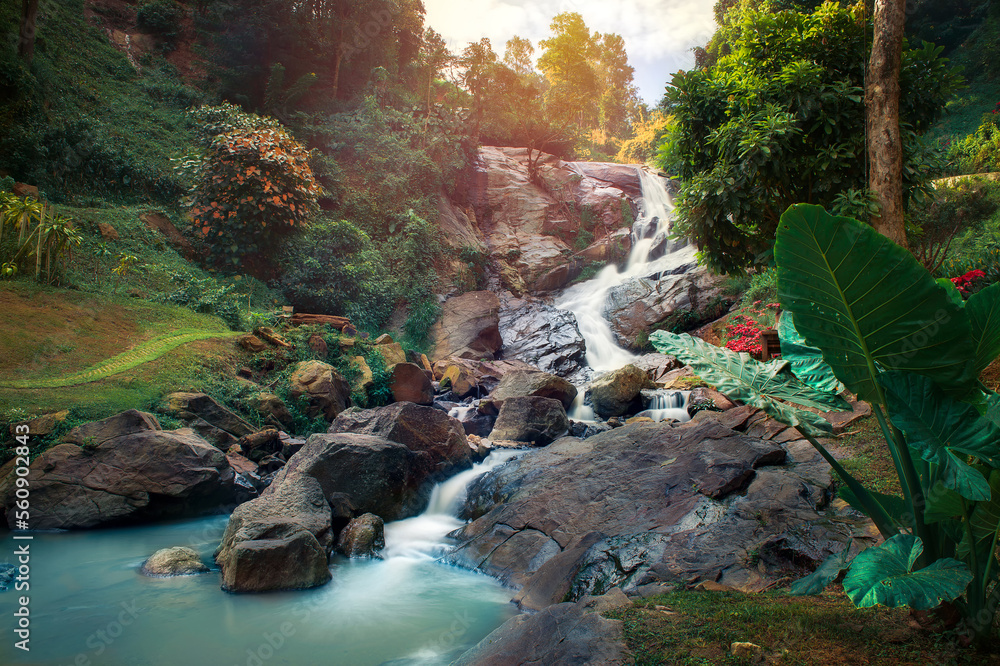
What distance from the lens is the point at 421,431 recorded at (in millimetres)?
7641

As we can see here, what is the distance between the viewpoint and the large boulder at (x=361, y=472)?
6172 millimetres

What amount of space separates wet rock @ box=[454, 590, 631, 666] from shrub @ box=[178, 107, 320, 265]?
11555mm

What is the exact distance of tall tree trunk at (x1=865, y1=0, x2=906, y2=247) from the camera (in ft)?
20.1

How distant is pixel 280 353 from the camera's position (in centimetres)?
973

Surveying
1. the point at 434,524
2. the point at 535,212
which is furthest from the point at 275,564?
the point at 535,212

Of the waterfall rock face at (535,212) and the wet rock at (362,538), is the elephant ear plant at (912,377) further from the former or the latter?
the waterfall rock face at (535,212)

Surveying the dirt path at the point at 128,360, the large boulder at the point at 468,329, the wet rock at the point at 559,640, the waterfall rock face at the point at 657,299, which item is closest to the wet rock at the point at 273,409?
the dirt path at the point at 128,360

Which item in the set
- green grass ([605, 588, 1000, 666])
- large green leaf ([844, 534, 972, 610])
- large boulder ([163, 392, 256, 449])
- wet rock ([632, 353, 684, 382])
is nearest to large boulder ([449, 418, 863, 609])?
green grass ([605, 588, 1000, 666])

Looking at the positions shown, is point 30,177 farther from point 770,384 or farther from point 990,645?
point 990,645

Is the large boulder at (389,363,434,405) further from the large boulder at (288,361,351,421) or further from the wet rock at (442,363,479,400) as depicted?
the large boulder at (288,361,351,421)

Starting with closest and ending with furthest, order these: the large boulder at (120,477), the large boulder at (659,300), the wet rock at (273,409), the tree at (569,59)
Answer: the large boulder at (120,477) → the wet rock at (273,409) → the large boulder at (659,300) → the tree at (569,59)

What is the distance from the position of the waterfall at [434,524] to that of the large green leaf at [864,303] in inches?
193

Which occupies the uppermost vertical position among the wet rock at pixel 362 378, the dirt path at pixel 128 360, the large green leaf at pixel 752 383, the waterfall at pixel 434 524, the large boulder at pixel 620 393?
the large green leaf at pixel 752 383

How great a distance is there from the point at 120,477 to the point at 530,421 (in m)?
6.02
